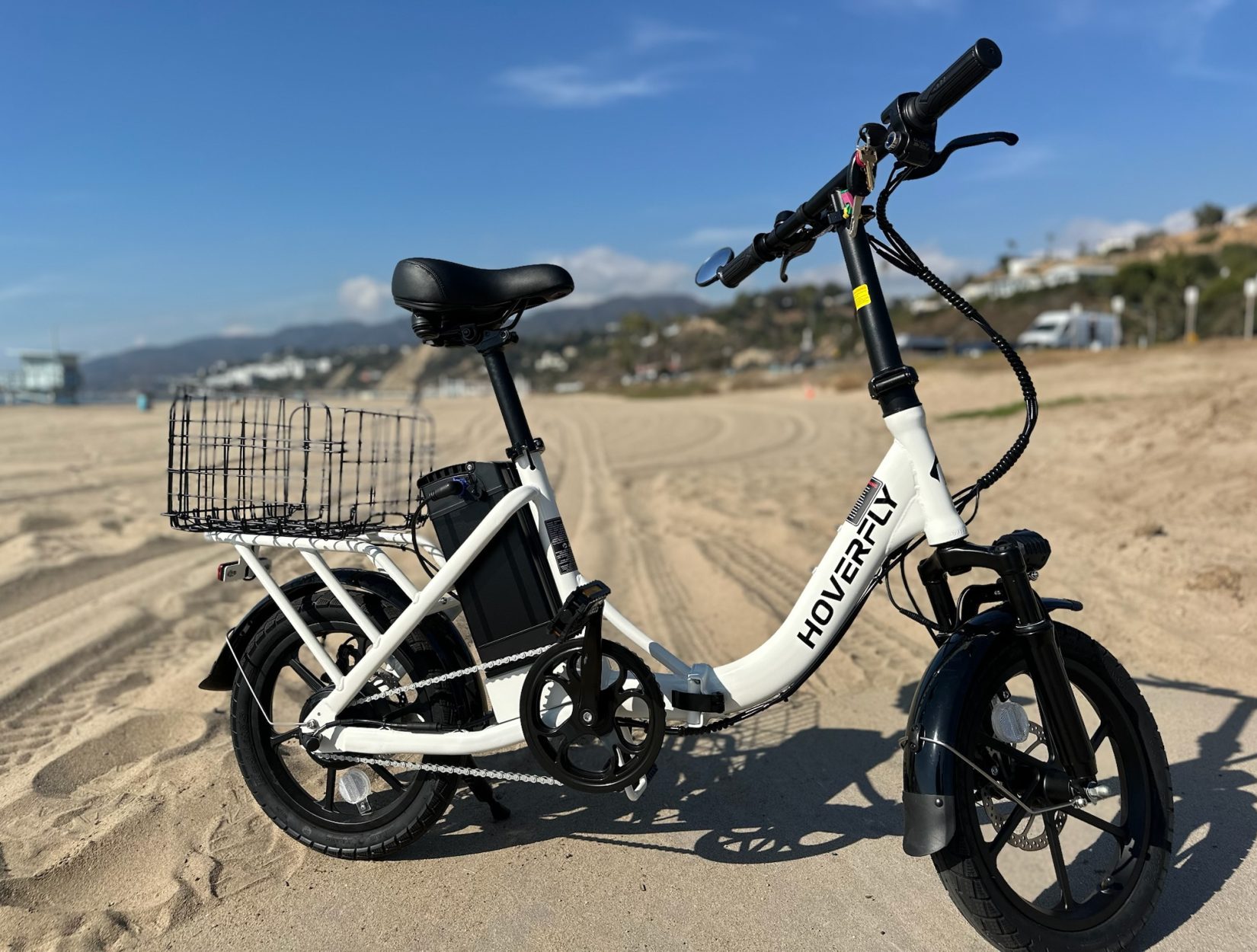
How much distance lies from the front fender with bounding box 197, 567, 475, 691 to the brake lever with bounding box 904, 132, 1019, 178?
1.81 meters

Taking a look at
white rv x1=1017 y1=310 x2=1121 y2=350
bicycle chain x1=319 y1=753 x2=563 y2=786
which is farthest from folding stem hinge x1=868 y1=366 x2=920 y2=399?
white rv x1=1017 y1=310 x2=1121 y2=350

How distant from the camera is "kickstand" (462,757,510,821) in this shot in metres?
2.63

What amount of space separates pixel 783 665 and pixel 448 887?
113 cm

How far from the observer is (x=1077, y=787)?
2.08 m

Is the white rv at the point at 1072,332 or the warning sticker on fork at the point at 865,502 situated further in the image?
the white rv at the point at 1072,332

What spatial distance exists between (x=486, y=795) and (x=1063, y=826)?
1653 millimetres

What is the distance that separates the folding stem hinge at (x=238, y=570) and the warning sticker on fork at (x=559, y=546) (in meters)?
0.90

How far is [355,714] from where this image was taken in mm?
2604

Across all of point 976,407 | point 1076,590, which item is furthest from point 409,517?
point 976,407

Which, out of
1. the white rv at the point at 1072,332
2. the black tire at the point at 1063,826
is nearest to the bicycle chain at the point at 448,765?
the black tire at the point at 1063,826

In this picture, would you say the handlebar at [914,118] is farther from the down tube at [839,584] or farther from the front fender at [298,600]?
the front fender at [298,600]

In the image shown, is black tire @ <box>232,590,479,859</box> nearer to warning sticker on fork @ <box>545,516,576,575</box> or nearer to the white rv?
warning sticker on fork @ <box>545,516,576,575</box>

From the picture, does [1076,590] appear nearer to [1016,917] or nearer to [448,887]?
[1016,917]

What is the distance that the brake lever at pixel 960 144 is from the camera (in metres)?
2.13
